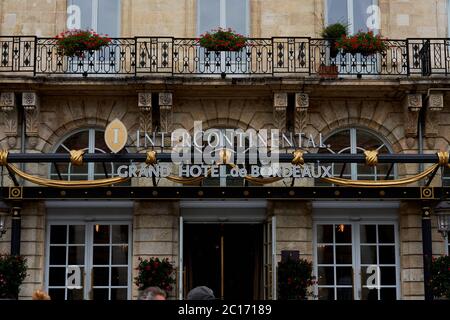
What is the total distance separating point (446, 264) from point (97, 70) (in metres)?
7.51

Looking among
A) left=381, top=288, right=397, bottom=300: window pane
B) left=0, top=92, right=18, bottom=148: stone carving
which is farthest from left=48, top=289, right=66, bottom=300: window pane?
left=381, top=288, right=397, bottom=300: window pane

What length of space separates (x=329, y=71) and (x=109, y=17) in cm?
461

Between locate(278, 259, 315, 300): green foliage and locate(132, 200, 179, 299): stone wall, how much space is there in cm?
204

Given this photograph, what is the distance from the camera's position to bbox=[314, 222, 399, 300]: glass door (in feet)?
49.1

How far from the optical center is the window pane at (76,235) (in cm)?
1504

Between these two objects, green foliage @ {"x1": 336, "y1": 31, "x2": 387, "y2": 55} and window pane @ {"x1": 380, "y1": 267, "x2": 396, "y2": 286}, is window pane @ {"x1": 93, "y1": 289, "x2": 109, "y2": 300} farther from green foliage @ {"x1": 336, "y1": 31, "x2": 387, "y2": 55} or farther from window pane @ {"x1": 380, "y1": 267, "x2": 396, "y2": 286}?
green foliage @ {"x1": 336, "y1": 31, "x2": 387, "y2": 55}

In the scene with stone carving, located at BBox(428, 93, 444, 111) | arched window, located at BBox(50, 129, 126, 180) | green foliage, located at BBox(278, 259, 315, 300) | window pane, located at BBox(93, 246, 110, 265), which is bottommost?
green foliage, located at BBox(278, 259, 315, 300)

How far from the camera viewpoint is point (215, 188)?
46.8 feet

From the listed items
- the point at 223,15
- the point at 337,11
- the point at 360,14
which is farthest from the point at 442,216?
the point at 223,15

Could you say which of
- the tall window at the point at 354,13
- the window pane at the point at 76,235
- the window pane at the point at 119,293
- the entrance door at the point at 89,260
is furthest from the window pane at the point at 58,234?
the tall window at the point at 354,13

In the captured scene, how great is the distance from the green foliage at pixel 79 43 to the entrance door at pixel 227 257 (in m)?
3.90

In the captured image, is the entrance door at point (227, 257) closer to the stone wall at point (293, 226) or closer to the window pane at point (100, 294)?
the stone wall at point (293, 226)
